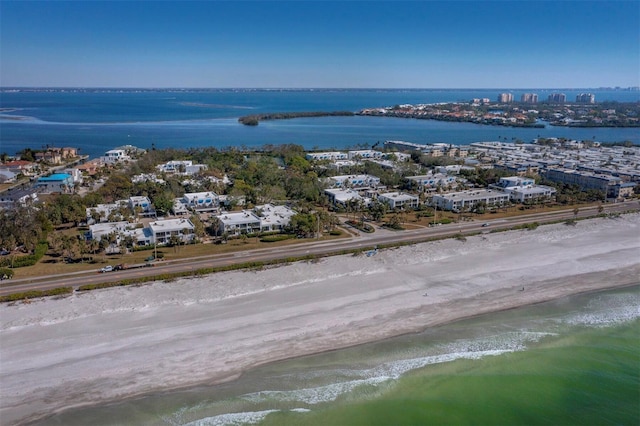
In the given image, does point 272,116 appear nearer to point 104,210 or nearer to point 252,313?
point 104,210

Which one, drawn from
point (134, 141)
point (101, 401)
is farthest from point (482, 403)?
point (134, 141)

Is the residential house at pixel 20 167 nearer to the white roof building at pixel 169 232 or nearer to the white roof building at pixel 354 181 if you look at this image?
the white roof building at pixel 169 232

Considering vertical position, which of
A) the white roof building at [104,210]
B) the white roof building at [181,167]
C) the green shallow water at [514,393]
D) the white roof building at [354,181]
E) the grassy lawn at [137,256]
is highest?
the white roof building at [181,167]

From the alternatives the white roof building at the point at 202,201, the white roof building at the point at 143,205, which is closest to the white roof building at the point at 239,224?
the white roof building at the point at 202,201

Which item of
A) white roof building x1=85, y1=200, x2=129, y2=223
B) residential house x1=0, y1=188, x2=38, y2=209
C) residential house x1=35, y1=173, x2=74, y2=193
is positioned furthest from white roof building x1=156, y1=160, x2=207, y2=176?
white roof building x1=85, y1=200, x2=129, y2=223

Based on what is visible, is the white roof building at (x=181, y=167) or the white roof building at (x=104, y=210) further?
the white roof building at (x=181, y=167)
